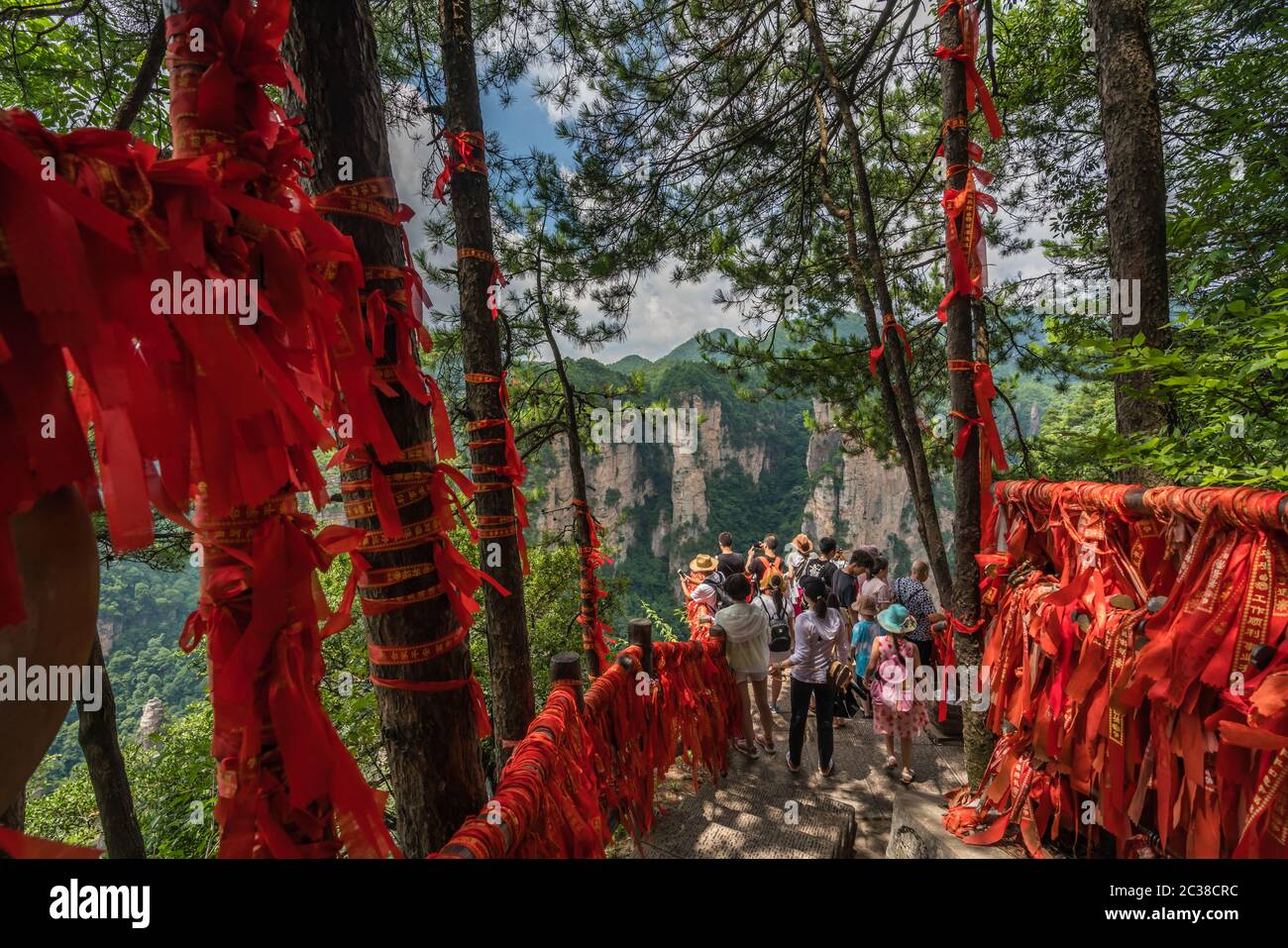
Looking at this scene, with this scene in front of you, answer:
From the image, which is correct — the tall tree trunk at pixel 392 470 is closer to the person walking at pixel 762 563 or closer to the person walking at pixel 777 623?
the person walking at pixel 777 623

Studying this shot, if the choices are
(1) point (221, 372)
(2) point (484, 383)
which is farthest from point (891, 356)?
(1) point (221, 372)

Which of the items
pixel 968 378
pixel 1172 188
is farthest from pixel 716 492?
pixel 968 378

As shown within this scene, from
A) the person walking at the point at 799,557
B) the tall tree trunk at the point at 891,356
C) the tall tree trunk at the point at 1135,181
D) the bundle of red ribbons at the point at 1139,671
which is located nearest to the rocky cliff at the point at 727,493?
the person walking at the point at 799,557

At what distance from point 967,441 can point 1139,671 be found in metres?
1.80

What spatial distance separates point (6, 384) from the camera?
2.02 ft

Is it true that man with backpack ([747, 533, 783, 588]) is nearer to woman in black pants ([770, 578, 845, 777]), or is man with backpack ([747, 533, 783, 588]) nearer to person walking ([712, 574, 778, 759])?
person walking ([712, 574, 778, 759])

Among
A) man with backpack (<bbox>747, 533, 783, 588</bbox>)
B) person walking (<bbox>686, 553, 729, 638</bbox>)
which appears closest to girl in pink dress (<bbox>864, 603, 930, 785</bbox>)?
man with backpack (<bbox>747, 533, 783, 588</bbox>)

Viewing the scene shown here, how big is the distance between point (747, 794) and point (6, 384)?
446cm

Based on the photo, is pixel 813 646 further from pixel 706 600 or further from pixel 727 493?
pixel 727 493

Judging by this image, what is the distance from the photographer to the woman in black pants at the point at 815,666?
4312 millimetres

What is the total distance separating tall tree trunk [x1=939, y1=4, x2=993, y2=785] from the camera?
3.25m

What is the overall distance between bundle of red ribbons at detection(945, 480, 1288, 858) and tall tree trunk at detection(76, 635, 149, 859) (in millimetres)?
5556

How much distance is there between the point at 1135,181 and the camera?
A: 335 cm
